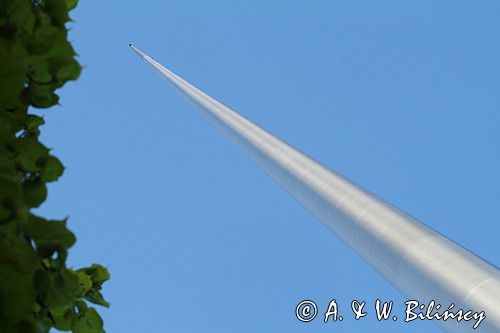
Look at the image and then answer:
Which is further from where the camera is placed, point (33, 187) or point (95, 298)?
point (95, 298)

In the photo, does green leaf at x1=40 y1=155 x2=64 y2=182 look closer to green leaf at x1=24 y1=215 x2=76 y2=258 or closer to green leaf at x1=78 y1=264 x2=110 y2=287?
green leaf at x1=24 y1=215 x2=76 y2=258

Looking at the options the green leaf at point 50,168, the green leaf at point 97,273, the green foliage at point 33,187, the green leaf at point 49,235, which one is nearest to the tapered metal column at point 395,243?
the green leaf at point 97,273

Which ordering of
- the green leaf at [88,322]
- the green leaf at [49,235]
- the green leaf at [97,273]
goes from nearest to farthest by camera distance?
the green leaf at [49,235]
the green leaf at [88,322]
the green leaf at [97,273]

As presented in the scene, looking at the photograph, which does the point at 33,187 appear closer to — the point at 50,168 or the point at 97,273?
the point at 50,168

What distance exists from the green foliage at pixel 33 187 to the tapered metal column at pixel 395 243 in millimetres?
7937

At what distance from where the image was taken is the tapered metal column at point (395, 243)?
10.4 meters

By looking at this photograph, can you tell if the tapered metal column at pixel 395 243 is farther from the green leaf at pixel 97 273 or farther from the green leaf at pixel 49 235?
the green leaf at pixel 49 235

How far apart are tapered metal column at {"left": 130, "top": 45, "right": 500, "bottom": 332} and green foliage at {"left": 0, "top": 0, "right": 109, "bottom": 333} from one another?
7.94 metres

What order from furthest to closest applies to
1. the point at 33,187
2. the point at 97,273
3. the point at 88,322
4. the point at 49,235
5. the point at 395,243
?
the point at 395,243
the point at 97,273
the point at 88,322
the point at 33,187
the point at 49,235

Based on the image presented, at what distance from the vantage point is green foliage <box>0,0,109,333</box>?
105 inches

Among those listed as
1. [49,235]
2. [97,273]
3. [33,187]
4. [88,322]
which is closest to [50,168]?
[33,187]

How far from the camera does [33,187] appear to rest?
3.45 m

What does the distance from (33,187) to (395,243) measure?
1092cm

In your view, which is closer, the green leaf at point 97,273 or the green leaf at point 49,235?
the green leaf at point 49,235
